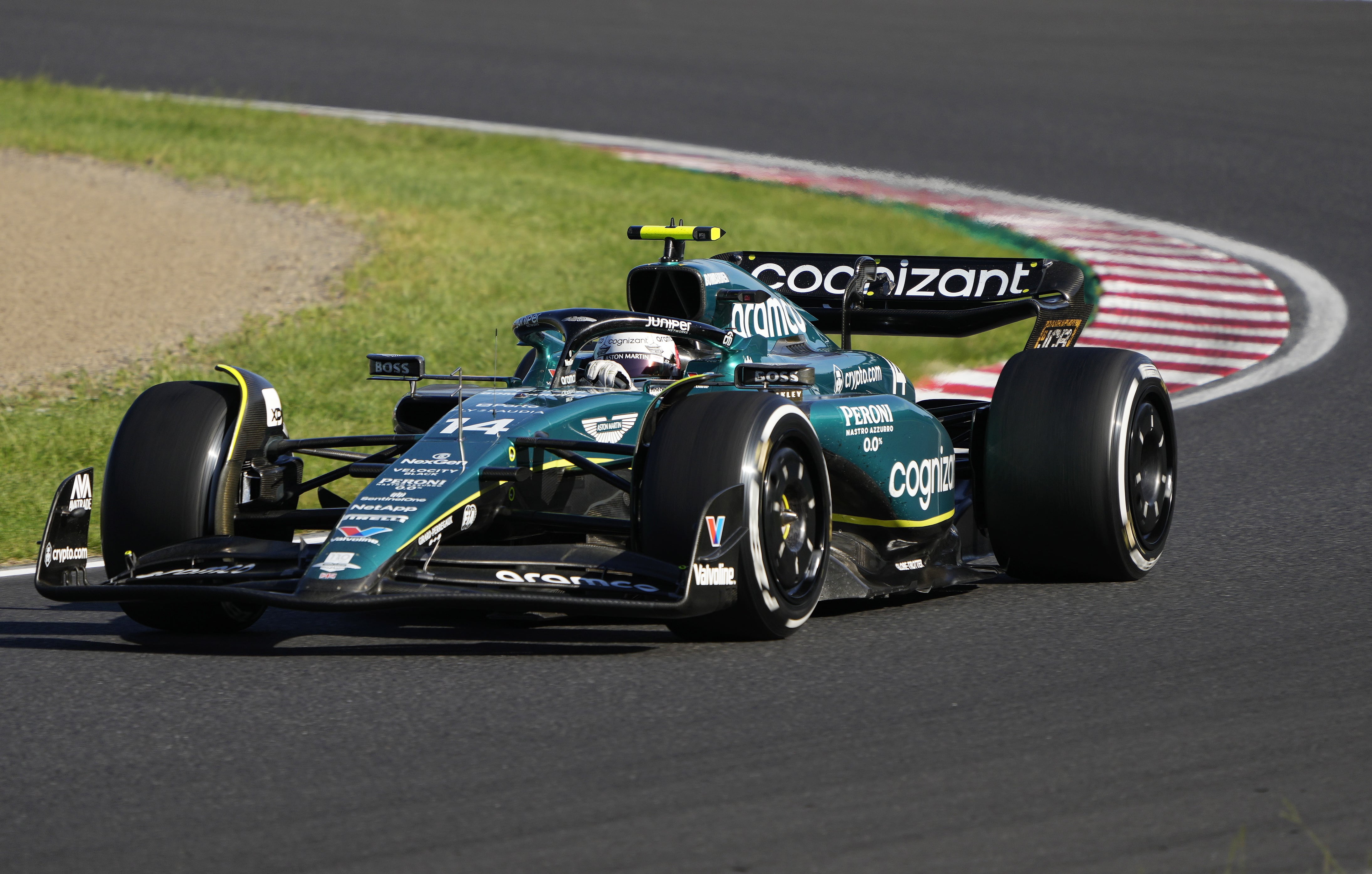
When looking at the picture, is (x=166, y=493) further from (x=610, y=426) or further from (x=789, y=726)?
(x=789, y=726)

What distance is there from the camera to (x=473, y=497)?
559cm

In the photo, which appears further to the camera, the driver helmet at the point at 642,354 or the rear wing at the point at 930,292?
the rear wing at the point at 930,292

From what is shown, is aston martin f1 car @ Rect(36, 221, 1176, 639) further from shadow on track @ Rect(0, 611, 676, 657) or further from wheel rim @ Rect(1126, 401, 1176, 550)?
shadow on track @ Rect(0, 611, 676, 657)

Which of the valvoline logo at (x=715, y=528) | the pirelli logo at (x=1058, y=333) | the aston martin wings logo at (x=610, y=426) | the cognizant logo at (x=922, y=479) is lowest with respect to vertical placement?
the cognizant logo at (x=922, y=479)

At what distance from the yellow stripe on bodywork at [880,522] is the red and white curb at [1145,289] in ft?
12.5

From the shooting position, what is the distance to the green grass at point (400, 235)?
34.1 feet

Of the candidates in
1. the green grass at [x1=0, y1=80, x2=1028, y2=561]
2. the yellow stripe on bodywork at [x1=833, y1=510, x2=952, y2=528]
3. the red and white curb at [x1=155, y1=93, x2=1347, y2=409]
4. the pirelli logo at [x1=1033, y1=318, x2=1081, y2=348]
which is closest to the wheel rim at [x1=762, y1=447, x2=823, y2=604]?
the yellow stripe on bodywork at [x1=833, y1=510, x2=952, y2=528]

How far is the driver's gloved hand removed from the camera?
6504 millimetres

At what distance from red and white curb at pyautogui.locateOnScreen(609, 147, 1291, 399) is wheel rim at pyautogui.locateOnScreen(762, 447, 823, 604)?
4477 mm

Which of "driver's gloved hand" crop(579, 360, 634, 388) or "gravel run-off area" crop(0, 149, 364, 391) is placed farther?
"gravel run-off area" crop(0, 149, 364, 391)

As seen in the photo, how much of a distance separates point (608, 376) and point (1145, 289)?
798cm

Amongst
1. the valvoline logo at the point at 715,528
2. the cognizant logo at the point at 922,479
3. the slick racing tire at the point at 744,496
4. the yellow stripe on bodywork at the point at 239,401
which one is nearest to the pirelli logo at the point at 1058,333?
the cognizant logo at the point at 922,479

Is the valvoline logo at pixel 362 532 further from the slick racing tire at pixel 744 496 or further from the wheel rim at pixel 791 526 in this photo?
the wheel rim at pixel 791 526

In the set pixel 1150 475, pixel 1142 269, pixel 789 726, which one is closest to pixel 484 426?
pixel 789 726
